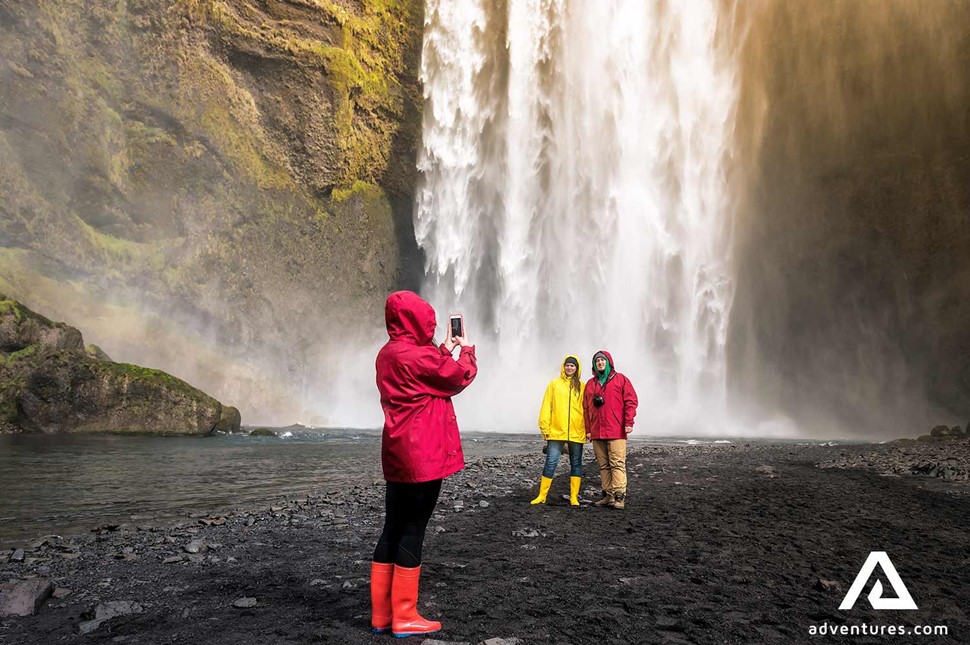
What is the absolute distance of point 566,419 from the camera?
7.85 m

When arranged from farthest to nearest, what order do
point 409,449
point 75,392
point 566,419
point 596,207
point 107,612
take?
point 596,207 < point 75,392 < point 566,419 < point 107,612 < point 409,449

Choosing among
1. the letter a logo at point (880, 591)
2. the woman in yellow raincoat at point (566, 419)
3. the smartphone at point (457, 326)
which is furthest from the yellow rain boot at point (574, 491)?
the smartphone at point (457, 326)

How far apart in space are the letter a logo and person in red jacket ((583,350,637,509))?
10.7 feet

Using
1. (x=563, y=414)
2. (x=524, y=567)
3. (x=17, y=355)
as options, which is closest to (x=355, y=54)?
(x=17, y=355)

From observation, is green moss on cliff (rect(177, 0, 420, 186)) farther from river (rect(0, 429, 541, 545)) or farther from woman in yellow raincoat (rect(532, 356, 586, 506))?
woman in yellow raincoat (rect(532, 356, 586, 506))

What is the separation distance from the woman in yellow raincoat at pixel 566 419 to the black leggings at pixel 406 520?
437 cm

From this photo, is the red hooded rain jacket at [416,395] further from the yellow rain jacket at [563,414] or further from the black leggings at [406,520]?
the yellow rain jacket at [563,414]

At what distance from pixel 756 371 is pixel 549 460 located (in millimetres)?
37189

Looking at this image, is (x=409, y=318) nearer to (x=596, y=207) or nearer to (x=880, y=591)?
(x=880, y=591)

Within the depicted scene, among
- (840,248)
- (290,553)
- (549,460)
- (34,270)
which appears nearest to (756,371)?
(840,248)

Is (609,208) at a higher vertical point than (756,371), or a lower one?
higher

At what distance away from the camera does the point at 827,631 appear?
11.1ft

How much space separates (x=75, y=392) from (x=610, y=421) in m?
23.7

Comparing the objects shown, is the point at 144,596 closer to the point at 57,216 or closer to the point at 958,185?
the point at 57,216
